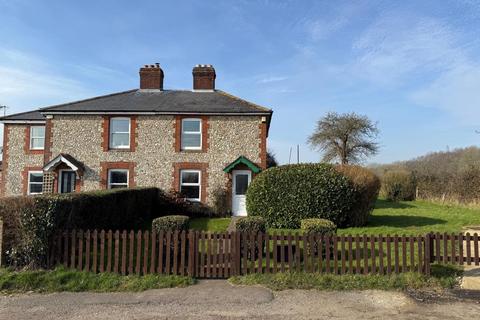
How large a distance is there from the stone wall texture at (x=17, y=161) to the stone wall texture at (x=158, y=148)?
450 cm

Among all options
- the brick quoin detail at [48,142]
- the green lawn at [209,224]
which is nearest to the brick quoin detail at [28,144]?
the brick quoin detail at [48,142]

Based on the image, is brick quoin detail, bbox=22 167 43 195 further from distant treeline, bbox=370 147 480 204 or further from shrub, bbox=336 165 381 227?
distant treeline, bbox=370 147 480 204

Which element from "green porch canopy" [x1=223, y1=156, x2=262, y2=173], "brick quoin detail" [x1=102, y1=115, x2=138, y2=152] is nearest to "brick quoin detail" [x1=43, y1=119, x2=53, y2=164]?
"brick quoin detail" [x1=102, y1=115, x2=138, y2=152]

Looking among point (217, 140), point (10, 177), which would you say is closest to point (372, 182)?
point (217, 140)

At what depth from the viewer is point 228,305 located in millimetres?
5879

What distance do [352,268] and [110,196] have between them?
7936 millimetres

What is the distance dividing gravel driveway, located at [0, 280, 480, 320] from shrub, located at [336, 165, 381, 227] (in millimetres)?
7431

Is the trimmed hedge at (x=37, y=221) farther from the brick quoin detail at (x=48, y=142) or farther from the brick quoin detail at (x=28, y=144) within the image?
the brick quoin detail at (x=28, y=144)

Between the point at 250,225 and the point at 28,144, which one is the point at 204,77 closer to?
the point at 28,144

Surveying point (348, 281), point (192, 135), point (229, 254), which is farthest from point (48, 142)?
point (348, 281)

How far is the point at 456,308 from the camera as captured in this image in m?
5.68

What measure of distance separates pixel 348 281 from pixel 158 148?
14.0 m

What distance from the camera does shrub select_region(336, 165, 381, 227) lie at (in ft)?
44.6

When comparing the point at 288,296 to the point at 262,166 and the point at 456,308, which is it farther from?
the point at 262,166
